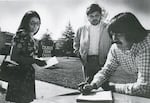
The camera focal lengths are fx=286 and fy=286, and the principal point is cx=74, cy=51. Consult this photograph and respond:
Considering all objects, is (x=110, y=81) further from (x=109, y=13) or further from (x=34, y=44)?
(x=34, y=44)

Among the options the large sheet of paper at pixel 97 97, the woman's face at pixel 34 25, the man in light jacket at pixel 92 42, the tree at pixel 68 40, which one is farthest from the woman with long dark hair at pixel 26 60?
the large sheet of paper at pixel 97 97

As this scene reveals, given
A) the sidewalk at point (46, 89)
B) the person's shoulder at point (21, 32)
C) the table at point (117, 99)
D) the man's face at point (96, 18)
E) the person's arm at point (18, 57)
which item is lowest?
the sidewalk at point (46, 89)

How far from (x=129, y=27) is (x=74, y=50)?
1.45 ft

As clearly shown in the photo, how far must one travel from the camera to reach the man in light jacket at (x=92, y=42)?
6.73 feet

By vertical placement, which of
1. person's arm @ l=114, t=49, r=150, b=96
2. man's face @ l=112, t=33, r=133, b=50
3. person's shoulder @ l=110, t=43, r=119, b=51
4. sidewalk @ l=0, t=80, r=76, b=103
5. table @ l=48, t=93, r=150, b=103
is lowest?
sidewalk @ l=0, t=80, r=76, b=103

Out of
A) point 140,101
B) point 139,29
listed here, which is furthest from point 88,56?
point 140,101

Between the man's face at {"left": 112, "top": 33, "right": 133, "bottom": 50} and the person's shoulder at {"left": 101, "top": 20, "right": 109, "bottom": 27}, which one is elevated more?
the person's shoulder at {"left": 101, "top": 20, "right": 109, "bottom": 27}

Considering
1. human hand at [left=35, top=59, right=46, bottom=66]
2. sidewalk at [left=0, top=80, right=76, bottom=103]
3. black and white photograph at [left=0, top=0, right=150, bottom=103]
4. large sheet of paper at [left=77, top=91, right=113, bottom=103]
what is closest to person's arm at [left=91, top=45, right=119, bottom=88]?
black and white photograph at [left=0, top=0, right=150, bottom=103]

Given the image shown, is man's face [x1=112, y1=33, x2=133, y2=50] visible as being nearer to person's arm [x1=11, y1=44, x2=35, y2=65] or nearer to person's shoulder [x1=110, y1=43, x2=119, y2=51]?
person's shoulder [x1=110, y1=43, x2=119, y2=51]

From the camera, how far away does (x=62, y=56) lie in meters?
2.18

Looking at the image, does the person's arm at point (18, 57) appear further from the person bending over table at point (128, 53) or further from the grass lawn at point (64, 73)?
the person bending over table at point (128, 53)

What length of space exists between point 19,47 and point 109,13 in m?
0.74

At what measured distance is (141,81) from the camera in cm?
186

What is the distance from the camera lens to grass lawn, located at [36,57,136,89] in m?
1.97
